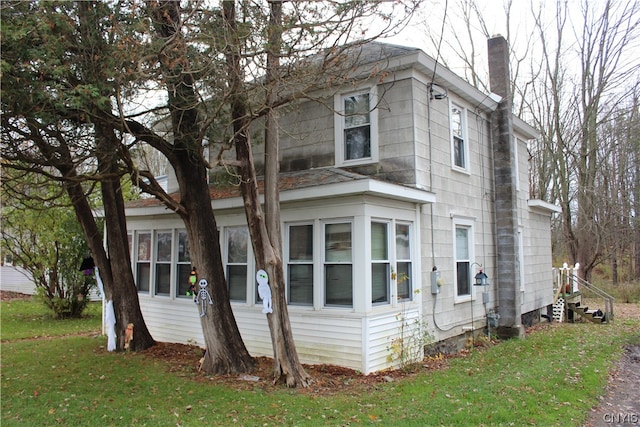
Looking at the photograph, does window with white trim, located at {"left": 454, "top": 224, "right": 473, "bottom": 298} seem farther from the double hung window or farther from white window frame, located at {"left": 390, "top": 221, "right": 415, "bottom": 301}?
white window frame, located at {"left": 390, "top": 221, "right": 415, "bottom": 301}

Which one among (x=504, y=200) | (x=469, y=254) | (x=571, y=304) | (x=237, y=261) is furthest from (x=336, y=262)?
(x=571, y=304)

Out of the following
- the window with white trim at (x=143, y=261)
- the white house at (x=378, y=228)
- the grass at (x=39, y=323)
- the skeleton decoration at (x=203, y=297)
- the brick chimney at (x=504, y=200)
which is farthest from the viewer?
the grass at (x=39, y=323)

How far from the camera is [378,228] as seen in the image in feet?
28.6

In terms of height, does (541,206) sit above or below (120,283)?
above

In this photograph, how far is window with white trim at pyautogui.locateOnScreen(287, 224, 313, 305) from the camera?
29.4 feet

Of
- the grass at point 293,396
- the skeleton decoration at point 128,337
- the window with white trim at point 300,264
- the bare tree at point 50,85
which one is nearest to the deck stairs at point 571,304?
the grass at point 293,396

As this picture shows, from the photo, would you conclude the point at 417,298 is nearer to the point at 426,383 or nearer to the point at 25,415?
the point at 426,383

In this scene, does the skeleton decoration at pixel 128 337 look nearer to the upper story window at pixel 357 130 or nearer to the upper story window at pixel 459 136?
the upper story window at pixel 357 130

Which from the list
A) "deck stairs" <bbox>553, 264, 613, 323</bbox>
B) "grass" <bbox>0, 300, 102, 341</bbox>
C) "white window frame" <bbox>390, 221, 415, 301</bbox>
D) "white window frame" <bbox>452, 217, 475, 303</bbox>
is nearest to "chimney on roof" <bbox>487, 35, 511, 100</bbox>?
"white window frame" <bbox>452, 217, 475, 303</bbox>

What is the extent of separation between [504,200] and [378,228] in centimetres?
537

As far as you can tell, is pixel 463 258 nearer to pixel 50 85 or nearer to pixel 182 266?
pixel 182 266

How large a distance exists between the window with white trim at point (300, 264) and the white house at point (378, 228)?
0.02 m

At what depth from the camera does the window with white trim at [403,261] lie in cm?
911

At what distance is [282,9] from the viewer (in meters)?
7.08
